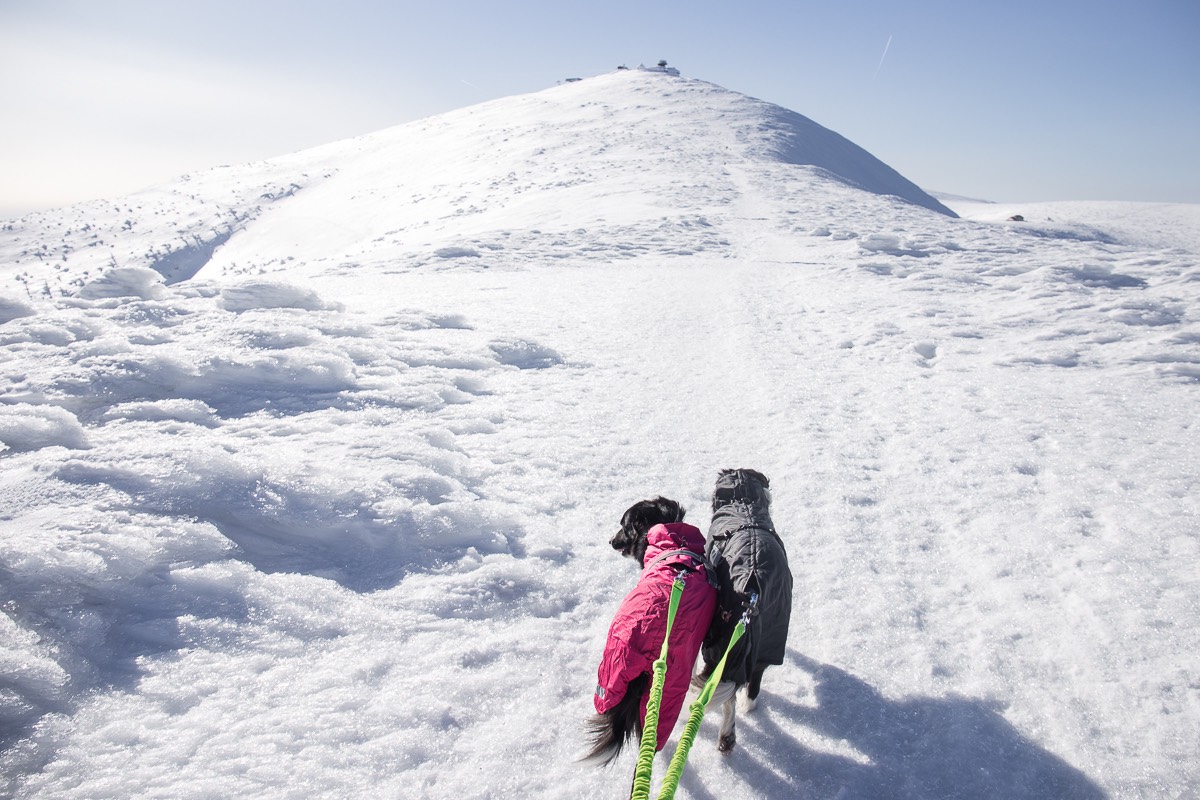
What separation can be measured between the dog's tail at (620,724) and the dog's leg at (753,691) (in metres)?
0.64

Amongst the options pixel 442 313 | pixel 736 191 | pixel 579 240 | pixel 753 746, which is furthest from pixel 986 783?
pixel 736 191

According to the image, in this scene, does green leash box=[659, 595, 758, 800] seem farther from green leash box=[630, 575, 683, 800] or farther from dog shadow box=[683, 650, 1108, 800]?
dog shadow box=[683, 650, 1108, 800]

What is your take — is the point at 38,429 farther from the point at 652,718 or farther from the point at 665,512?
the point at 652,718

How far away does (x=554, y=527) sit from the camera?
4273 millimetres

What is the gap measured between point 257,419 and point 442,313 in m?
4.08

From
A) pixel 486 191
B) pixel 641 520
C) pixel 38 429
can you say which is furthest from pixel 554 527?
pixel 486 191

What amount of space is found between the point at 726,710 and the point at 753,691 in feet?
0.86

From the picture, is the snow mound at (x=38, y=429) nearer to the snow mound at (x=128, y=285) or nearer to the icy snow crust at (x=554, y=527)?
the icy snow crust at (x=554, y=527)

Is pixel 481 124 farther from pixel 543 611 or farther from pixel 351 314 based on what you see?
pixel 543 611

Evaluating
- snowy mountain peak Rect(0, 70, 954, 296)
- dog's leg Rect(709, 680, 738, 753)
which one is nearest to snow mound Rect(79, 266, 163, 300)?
snowy mountain peak Rect(0, 70, 954, 296)

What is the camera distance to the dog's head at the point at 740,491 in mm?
3127

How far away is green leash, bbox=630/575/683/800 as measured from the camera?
70.2 inches

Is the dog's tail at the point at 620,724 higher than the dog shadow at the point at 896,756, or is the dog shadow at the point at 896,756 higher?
the dog's tail at the point at 620,724

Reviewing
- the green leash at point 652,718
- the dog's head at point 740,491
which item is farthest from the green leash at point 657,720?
the dog's head at point 740,491
